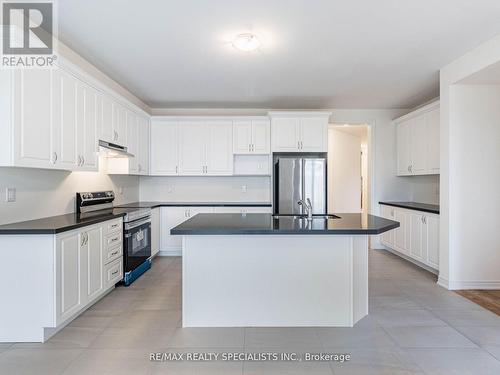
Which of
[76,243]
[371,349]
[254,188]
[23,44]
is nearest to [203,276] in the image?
[76,243]

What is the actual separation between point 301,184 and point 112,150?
2.76m

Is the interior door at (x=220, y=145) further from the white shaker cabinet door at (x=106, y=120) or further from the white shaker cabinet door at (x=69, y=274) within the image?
the white shaker cabinet door at (x=69, y=274)

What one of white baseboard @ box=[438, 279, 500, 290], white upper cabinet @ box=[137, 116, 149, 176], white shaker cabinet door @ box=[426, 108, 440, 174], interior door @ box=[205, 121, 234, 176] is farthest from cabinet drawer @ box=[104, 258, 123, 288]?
white shaker cabinet door @ box=[426, 108, 440, 174]

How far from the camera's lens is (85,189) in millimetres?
3693

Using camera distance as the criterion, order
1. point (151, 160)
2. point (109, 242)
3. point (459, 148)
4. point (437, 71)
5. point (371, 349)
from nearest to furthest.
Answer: point (371, 349)
point (109, 242)
point (459, 148)
point (437, 71)
point (151, 160)

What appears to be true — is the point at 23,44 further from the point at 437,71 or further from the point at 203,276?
the point at 437,71

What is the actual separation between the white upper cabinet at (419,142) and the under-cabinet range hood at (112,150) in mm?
4293

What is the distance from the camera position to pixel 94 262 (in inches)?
116

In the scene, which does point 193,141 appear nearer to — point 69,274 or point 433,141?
point 69,274

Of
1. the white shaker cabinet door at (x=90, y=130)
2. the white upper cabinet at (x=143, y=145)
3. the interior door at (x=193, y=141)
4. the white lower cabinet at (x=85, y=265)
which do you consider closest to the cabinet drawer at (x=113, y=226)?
the white lower cabinet at (x=85, y=265)

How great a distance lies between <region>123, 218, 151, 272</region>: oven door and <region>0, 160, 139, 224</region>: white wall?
680 millimetres

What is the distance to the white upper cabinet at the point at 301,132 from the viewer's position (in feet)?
16.4

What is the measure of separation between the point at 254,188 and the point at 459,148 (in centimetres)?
312

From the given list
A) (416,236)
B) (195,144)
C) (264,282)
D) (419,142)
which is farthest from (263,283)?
(419,142)
